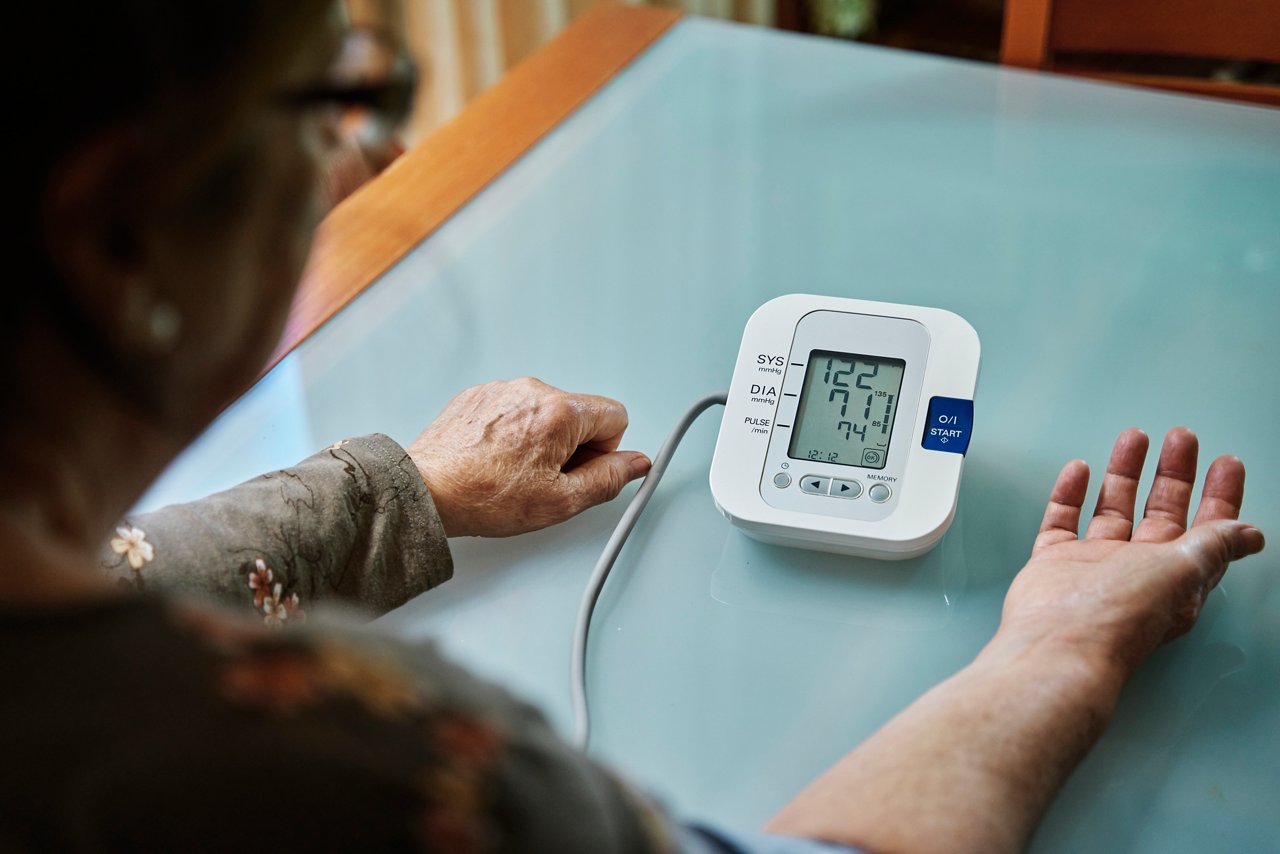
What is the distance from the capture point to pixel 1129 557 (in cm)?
74

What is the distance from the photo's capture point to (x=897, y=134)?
1.22 metres

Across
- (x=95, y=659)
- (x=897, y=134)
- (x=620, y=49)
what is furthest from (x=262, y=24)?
(x=620, y=49)

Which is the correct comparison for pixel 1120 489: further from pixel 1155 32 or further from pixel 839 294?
pixel 1155 32

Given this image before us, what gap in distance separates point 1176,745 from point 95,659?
1.80ft

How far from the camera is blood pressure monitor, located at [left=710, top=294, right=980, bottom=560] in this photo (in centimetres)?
79

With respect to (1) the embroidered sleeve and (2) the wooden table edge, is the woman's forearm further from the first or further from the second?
(2) the wooden table edge

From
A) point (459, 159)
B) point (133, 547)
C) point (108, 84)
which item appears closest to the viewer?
point (108, 84)

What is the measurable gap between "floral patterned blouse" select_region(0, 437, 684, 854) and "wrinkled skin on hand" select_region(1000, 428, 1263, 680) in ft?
1.20

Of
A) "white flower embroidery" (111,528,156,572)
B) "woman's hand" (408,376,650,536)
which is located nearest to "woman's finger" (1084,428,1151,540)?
"woman's hand" (408,376,650,536)

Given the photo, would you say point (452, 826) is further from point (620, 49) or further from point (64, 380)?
point (620, 49)

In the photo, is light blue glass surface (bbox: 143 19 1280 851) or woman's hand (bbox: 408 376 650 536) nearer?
light blue glass surface (bbox: 143 19 1280 851)

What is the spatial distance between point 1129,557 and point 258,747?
1.77 ft

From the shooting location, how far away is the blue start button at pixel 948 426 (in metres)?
0.80

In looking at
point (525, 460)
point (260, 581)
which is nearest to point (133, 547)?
point (260, 581)
